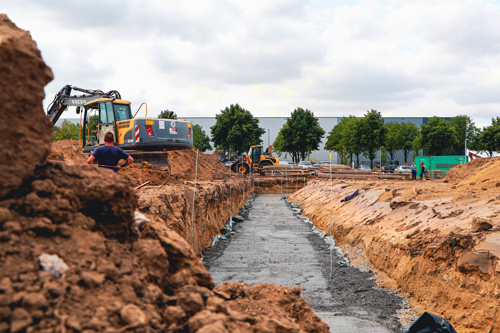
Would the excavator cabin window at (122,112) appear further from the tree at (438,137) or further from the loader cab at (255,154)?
the tree at (438,137)

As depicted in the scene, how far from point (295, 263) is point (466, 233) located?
3.98 meters

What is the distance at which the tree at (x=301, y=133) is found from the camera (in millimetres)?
53594

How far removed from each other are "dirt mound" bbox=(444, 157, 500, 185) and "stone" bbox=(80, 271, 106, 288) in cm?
1518

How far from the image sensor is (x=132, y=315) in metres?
2.41

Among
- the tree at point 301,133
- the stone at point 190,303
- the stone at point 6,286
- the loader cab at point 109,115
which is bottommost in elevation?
the stone at point 190,303

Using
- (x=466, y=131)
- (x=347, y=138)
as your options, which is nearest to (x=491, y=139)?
(x=466, y=131)

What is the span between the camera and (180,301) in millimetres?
2756

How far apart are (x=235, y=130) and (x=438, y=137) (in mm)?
26774

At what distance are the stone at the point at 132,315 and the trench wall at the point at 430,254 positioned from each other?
4657 mm

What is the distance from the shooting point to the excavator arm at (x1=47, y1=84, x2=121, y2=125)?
15133mm

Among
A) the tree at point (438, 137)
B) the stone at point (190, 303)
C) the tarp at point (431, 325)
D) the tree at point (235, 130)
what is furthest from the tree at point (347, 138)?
the stone at point (190, 303)

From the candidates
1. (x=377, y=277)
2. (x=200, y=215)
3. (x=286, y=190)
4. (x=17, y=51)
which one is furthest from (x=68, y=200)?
(x=286, y=190)

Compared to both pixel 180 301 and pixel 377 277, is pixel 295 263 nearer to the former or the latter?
pixel 377 277

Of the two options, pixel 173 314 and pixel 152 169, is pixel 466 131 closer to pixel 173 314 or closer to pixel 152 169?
pixel 152 169
